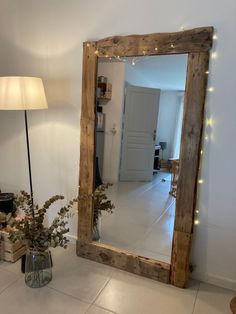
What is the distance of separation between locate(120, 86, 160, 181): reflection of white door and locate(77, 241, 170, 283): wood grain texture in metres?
0.64

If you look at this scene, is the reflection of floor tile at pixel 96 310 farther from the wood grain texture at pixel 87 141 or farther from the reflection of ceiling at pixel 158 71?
the reflection of ceiling at pixel 158 71

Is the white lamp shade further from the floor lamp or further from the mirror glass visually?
the mirror glass

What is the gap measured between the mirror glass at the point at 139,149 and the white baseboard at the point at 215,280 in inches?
11.1

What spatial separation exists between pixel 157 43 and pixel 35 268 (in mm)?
1890

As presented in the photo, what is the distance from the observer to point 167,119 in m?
1.98

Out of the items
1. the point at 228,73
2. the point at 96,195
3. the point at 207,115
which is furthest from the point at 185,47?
the point at 96,195

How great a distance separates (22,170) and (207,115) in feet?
6.15

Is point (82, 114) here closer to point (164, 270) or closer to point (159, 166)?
point (159, 166)

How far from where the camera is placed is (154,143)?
6.97 feet

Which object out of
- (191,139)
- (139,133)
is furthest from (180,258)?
(139,133)

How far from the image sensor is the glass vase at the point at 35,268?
74.2 inches

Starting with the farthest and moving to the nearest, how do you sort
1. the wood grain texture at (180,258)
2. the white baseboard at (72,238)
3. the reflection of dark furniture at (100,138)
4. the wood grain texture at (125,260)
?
the white baseboard at (72,238)
the reflection of dark furniture at (100,138)
the wood grain texture at (125,260)
the wood grain texture at (180,258)

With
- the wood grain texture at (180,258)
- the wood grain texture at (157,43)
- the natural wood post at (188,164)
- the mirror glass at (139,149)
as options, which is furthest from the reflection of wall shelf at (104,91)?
the wood grain texture at (180,258)

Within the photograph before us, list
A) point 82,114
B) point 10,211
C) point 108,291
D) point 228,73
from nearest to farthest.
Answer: point 228,73 < point 108,291 < point 82,114 < point 10,211
